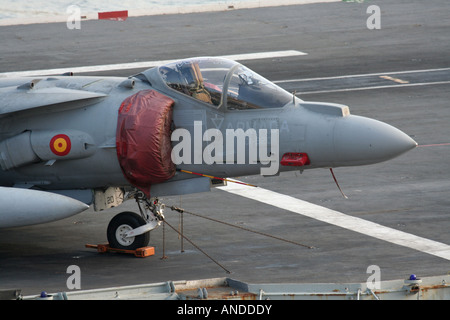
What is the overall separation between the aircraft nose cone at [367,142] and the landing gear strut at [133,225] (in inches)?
144

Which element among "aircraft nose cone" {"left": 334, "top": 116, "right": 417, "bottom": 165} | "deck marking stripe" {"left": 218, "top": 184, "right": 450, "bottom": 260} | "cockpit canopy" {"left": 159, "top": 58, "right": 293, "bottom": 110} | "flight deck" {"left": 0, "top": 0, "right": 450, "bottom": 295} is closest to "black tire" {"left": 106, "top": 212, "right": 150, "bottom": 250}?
"flight deck" {"left": 0, "top": 0, "right": 450, "bottom": 295}

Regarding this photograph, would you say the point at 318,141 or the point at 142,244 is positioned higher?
the point at 318,141

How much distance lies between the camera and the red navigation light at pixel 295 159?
15397 mm

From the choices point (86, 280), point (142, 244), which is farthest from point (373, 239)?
point (86, 280)

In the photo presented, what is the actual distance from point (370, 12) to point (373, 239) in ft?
95.3

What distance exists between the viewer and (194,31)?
41.6m

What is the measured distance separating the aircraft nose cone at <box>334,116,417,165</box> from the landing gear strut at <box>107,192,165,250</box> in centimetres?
367

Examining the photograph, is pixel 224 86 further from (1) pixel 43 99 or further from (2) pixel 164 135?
(1) pixel 43 99

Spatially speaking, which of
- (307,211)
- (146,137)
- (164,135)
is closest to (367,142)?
(164,135)

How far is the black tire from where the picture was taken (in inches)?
665

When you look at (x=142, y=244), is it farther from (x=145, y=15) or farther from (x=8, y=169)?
(x=145, y=15)

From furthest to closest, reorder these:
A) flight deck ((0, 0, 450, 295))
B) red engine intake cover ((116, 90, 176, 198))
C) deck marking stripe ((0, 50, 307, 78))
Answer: deck marking stripe ((0, 50, 307, 78))
flight deck ((0, 0, 450, 295))
red engine intake cover ((116, 90, 176, 198))

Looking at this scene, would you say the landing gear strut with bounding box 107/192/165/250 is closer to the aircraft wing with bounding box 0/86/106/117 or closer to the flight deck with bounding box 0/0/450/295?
the flight deck with bounding box 0/0/450/295

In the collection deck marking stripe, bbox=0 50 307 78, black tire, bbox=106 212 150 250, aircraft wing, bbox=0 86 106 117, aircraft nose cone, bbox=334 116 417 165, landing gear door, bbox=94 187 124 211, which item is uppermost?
deck marking stripe, bbox=0 50 307 78
